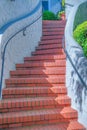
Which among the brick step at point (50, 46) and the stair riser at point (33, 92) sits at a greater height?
the brick step at point (50, 46)

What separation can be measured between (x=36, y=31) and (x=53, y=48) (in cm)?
134

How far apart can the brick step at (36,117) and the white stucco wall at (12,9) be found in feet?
8.55

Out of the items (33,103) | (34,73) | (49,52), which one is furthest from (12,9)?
(33,103)

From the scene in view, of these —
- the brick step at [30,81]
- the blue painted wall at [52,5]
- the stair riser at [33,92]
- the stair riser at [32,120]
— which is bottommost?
the stair riser at [32,120]

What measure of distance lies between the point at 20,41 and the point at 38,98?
2523mm

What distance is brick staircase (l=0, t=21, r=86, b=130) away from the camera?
6055 mm

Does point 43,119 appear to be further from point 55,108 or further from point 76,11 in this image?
point 76,11

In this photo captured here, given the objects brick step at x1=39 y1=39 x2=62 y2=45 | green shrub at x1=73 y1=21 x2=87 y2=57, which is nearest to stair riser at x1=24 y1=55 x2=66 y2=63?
green shrub at x1=73 y1=21 x2=87 y2=57

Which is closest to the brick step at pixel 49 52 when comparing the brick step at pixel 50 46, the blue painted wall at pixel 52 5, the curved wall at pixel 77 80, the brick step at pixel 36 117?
the brick step at pixel 50 46

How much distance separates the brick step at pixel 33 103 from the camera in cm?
636

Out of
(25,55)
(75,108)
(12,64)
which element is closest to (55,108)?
(75,108)

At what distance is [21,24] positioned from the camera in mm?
9016

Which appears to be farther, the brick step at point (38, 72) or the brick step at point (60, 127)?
the brick step at point (38, 72)

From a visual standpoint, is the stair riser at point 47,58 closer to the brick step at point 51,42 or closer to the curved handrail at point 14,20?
the brick step at point 51,42
